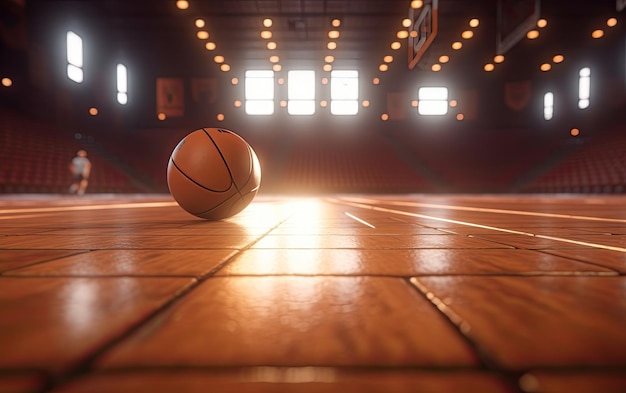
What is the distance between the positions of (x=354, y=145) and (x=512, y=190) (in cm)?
539

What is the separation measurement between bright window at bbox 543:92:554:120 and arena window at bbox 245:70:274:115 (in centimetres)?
1006

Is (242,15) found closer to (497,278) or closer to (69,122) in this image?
(69,122)

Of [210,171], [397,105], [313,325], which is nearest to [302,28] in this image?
[397,105]

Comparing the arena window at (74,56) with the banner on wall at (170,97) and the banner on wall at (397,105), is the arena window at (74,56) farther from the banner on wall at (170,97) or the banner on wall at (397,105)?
the banner on wall at (397,105)

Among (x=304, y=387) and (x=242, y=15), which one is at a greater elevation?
(x=242, y=15)

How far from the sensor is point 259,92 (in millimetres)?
13938

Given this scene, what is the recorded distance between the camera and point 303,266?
65 centimetres

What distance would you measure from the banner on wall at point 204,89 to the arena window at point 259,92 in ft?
3.87

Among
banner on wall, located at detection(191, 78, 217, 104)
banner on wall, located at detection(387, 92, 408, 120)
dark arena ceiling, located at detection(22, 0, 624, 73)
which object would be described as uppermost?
dark arena ceiling, located at detection(22, 0, 624, 73)

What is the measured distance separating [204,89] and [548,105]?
12.6 metres

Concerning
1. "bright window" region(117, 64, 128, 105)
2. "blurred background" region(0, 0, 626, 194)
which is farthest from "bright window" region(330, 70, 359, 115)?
"bright window" region(117, 64, 128, 105)

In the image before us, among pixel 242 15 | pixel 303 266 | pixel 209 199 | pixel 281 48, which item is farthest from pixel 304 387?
pixel 281 48

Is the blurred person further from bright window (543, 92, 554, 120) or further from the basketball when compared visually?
bright window (543, 92, 554, 120)

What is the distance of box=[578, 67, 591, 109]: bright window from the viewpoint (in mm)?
13438
